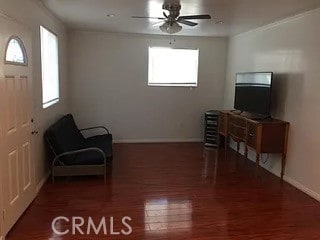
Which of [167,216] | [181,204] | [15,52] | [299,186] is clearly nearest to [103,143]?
[181,204]

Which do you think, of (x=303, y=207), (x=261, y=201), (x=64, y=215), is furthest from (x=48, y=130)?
(x=303, y=207)

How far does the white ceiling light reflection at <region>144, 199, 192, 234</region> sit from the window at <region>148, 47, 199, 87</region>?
352 centimetres

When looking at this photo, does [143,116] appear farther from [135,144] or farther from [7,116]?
[7,116]

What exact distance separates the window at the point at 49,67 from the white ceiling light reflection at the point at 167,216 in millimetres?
1990

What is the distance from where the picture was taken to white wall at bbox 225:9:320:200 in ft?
12.5

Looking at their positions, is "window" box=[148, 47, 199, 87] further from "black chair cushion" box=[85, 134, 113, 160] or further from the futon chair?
the futon chair

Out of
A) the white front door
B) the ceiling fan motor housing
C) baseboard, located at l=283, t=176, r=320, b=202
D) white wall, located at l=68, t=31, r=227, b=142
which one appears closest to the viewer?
the white front door

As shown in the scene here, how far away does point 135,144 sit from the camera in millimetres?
6492

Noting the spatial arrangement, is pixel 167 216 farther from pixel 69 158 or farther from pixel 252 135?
pixel 252 135

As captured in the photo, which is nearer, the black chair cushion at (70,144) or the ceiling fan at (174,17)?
the ceiling fan at (174,17)

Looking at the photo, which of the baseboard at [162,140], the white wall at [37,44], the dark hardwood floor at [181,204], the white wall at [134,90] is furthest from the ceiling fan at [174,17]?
the baseboard at [162,140]

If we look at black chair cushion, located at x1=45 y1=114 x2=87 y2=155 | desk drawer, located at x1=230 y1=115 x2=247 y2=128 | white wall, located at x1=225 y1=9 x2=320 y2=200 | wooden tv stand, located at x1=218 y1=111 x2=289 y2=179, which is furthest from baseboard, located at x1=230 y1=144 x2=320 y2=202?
black chair cushion, located at x1=45 y1=114 x2=87 y2=155

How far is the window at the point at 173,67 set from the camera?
6.52 metres

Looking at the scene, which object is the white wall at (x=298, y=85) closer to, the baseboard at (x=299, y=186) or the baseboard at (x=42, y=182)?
the baseboard at (x=299, y=186)
